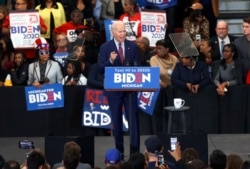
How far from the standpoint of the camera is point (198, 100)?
70.6 feet

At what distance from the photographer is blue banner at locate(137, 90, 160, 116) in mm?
21422

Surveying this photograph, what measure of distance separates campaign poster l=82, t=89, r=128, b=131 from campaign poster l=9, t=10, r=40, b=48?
86.7 inches

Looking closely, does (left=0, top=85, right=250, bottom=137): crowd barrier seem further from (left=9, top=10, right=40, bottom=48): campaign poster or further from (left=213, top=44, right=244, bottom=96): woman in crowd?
(left=9, top=10, right=40, bottom=48): campaign poster

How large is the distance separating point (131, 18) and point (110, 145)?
12.6 ft

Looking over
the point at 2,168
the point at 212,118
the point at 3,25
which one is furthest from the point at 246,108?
the point at 2,168

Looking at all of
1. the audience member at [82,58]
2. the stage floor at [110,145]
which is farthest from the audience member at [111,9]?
the stage floor at [110,145]

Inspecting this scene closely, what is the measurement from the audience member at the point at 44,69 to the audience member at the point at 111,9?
2.83m

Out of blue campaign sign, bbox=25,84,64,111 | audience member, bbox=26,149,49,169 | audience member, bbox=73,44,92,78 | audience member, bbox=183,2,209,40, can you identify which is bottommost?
blue campaign sign, bbox=25,84,64,111

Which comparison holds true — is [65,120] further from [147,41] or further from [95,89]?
[147,41]

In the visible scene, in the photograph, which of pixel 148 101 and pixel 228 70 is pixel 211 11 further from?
pixel 148 101

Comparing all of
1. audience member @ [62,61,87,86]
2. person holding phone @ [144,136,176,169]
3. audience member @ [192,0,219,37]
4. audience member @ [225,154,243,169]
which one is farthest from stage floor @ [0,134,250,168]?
audience member @ [225,154,243,169]

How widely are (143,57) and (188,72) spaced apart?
1.17 m

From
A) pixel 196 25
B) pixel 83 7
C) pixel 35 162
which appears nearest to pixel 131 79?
pixel 35 162

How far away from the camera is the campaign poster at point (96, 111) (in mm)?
21547
